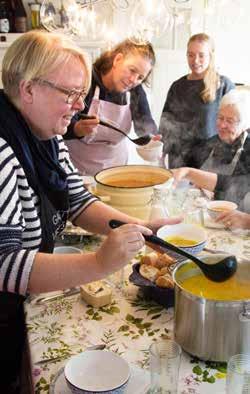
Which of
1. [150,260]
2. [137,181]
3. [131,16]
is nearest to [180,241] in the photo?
[150,260]

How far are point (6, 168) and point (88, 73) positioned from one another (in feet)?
1.18

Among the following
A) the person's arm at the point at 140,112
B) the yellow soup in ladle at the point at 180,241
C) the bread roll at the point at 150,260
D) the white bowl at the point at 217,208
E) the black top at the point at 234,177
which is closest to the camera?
the bread roll at the point at 150,260

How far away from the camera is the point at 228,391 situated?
0.84 m

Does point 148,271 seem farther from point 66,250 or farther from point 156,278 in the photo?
point 66,250

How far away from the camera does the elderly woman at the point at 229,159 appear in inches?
84.4

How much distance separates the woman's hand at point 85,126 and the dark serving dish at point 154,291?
1136 mm

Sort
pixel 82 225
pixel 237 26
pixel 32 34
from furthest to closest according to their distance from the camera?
pixel 237 26 < pixel 82 225 < pixel 32 34

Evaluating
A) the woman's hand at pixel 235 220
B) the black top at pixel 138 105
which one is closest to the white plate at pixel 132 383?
the woman's hand at pixel 235 220

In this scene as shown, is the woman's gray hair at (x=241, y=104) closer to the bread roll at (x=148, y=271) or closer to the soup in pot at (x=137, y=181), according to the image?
the soup in pot at (x=137, y=181)

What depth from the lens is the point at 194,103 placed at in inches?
130

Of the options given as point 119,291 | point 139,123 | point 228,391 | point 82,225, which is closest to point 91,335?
point 119,291

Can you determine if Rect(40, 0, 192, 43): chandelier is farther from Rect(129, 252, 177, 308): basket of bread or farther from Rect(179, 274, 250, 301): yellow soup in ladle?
Rect(179, 274, 250, 301): yellow soup in ladle

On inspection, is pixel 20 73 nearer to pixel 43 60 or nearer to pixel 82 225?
pixel 43 60

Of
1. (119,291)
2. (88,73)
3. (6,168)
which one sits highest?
(88,73)
